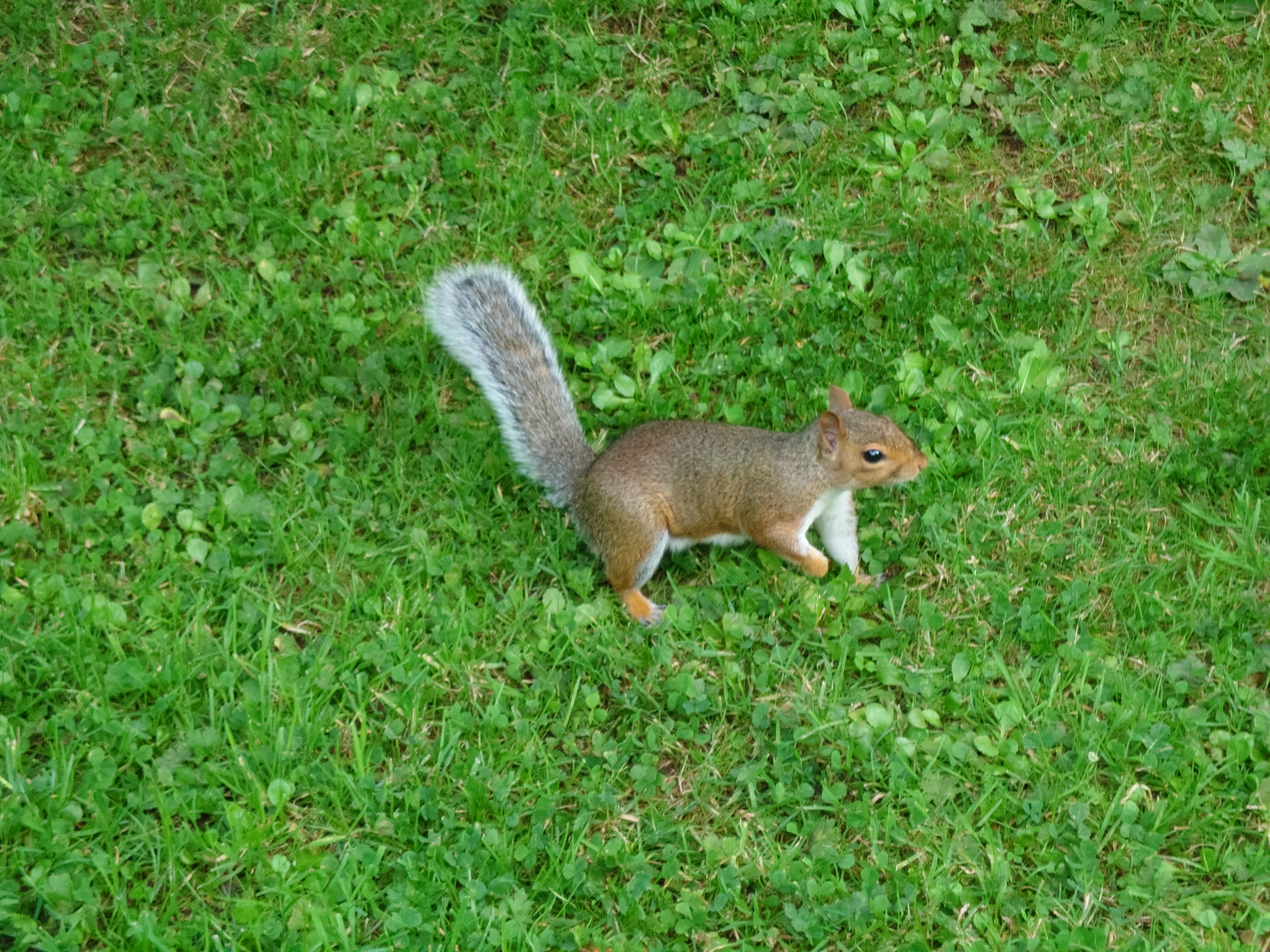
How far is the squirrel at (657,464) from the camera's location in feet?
10.3

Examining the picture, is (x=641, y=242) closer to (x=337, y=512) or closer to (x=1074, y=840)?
(x=337, y=512)

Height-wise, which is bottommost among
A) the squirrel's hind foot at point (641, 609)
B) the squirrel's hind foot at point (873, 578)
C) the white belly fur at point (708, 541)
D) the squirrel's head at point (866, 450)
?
the squirrel's hind foot at point (641, 609)

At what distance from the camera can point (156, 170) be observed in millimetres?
4004

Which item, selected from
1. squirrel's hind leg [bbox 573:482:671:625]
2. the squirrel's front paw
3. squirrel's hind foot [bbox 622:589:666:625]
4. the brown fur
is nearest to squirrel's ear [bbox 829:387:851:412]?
the brown fur

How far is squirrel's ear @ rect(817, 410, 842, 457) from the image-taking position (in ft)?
10.1

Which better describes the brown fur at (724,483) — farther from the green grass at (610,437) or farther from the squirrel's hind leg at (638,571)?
the green grass at (610,437)

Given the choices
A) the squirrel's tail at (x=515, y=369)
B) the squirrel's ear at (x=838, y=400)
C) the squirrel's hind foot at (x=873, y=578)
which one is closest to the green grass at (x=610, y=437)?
the squirrel's hind foot at (x=873, y=578)

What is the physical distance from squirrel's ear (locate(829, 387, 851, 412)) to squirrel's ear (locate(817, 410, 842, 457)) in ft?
0.33

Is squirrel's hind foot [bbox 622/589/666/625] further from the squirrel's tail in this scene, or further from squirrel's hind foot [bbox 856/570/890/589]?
squirrel's hind foot [bbox 856/570/890/589]

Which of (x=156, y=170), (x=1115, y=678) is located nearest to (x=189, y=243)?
(x=156, y=170)

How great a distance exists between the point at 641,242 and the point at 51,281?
161 cm

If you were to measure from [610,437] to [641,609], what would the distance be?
1.82ft

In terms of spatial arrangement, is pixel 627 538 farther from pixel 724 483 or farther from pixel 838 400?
pixel 838 400

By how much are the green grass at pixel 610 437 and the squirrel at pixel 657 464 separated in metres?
0.10
